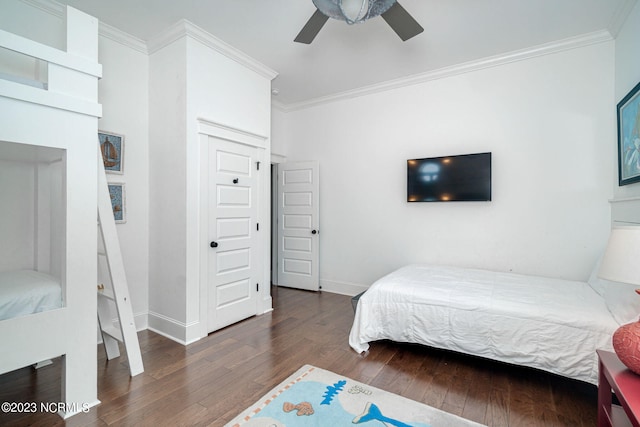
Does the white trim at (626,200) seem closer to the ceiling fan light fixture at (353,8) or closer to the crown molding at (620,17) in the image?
the crown molding at (620,17)

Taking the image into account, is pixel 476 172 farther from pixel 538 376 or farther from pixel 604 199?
pixel 538 376

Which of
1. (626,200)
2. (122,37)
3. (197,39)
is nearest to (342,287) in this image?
(626,200)

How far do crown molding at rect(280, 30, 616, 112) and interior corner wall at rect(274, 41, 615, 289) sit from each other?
0.06 metres

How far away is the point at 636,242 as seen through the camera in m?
1.35

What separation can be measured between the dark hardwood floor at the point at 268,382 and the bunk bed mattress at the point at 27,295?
0.67m

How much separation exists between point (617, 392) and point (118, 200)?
386 cm

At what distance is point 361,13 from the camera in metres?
1.92

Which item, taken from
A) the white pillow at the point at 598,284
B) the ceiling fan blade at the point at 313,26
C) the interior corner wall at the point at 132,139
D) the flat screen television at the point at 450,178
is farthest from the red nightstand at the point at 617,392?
the interior corner wall at the point at 132,139

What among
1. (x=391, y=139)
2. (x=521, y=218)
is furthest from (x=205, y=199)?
(x=521, y=218)

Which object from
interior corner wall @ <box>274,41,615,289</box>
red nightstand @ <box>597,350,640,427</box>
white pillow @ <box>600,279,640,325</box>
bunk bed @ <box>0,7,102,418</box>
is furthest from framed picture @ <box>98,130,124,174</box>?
white pillow @ <box>600,279,640,325</box>

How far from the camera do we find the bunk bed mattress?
5.50 ft

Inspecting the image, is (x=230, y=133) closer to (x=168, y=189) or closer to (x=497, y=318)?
(x=168, y=189)

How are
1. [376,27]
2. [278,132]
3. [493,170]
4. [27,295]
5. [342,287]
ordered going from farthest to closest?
[278,132] < [342,287] < [493,170] < [376,27] < [27,295]

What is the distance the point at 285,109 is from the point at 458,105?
2741mm
